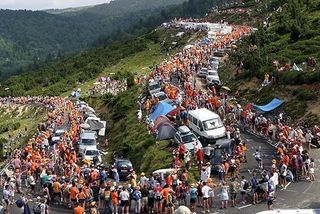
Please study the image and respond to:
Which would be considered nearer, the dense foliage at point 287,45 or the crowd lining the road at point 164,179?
the crowd lining the road at point 164,179

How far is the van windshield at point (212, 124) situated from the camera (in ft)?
125

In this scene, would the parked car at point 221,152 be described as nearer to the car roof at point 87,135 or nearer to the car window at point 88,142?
the car window at point 88,142

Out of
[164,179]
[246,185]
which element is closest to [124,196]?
[164,179]

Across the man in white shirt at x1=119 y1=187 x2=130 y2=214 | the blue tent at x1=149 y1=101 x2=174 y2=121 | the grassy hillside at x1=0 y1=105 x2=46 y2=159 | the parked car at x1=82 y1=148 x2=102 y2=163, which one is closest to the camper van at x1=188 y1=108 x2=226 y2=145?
the blue tent at x1=149 y1=101 x2=174 y2=121

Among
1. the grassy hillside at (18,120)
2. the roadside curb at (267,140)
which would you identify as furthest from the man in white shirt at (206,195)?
the grassy hillside at (18,120)

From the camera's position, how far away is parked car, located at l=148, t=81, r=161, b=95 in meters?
53.2

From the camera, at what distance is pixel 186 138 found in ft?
122

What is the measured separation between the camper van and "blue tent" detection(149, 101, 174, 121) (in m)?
4.31

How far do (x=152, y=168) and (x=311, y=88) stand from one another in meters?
16.7

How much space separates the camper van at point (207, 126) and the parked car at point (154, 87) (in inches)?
547

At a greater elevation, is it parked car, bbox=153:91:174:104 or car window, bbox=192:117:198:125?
car window, bbox=192:117:198:125

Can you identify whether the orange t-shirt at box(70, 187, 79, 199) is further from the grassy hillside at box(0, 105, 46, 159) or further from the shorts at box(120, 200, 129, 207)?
the grassy hillside at box(0, 105, 46, 159)

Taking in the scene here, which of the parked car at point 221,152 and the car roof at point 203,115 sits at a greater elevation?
the car roof at point 203,115

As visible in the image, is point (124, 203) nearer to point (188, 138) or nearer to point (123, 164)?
point (123, 164)
